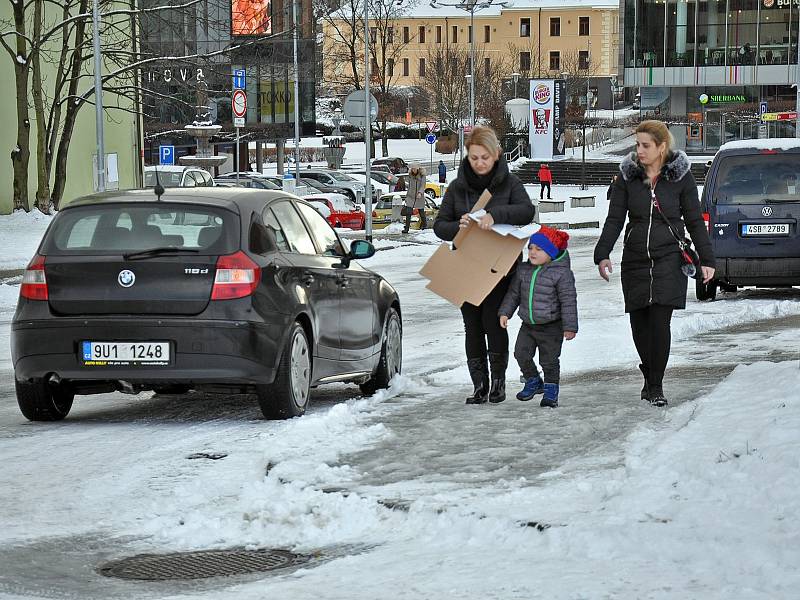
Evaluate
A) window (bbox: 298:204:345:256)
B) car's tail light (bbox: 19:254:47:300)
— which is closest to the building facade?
window (bbox: 298:204:345:256)

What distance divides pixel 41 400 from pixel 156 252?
4.13 feet

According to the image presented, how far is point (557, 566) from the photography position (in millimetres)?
5410

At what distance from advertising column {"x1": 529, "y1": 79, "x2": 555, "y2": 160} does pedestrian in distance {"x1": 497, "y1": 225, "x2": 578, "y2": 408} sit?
230 feet

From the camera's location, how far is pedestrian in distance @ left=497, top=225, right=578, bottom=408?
9047 mm

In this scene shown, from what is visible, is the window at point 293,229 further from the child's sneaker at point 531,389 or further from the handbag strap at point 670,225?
the handbag strap at point 670,225

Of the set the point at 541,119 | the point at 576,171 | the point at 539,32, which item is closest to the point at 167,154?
the point at 576,171

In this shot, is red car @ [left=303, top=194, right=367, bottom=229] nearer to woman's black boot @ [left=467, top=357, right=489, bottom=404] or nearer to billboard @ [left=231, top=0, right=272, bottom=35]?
billboard @ [left=231, top=0, right=272, bottom=35]

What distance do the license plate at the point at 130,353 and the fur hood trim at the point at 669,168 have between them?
9.71ft

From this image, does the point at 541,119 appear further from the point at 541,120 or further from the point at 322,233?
the point at 322,233

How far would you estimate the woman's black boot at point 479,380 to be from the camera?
9508mm

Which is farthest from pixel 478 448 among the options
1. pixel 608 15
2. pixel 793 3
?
pixel 608 15

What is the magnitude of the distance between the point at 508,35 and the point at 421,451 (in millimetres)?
138804

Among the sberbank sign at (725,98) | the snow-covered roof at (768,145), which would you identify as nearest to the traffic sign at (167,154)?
the snow-covered roof at (768,145)

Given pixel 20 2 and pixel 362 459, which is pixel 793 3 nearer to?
pixel 20 2
